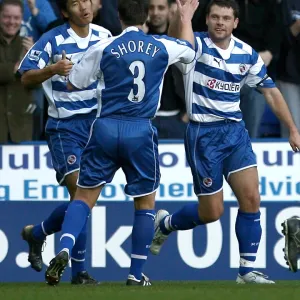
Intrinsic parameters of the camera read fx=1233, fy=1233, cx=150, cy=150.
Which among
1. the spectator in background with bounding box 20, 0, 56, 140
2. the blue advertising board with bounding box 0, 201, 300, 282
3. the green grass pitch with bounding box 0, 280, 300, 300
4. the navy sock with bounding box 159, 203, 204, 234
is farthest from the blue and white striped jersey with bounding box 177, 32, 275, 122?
the spectator in background with bounding box 20, 0, 56, 140

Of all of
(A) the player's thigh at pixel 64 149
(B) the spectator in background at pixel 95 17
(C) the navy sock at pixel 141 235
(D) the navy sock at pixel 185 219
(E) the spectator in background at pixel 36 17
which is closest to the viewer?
(C) the navy sock at pixel 141 235

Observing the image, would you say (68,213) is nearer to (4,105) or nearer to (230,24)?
(230,24)

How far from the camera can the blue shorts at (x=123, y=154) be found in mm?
8984

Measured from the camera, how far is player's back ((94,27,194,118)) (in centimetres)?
891

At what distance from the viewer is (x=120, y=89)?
898cm

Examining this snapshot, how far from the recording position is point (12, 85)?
11914mm

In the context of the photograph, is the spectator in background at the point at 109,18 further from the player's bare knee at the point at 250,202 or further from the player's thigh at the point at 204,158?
the player's bare knee at the point at 250,202

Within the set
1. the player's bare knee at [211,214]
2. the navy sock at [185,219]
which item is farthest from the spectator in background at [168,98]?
the player's bare knee at [211,214]

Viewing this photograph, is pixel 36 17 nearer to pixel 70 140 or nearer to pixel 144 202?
pixel 70 140

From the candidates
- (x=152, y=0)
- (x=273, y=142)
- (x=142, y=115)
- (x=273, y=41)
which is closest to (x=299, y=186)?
(x=273, y=142)

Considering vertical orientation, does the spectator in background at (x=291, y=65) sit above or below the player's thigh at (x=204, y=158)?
Answer: above

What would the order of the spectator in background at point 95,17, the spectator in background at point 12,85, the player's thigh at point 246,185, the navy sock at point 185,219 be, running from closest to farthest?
1. the player's thigh at point 246,185
2. the navy sock at point 185,219
3. the spectator in background at point 12,85
4. the spectator in background at point 95,17

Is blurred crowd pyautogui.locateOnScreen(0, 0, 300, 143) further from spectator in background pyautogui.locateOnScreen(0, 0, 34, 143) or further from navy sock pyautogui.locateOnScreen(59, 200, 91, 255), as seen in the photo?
navy sock pyautogui.locateOnScreen(59, 200, 91, 255)

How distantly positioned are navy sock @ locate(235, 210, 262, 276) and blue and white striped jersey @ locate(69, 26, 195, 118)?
57.4 inches
